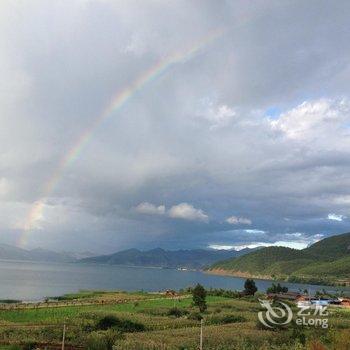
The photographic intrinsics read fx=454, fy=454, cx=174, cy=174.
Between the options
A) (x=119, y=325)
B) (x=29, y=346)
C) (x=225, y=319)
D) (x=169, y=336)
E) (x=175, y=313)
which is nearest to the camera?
(x=29, y=346)

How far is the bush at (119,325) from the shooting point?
39844mm

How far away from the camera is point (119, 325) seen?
40500mm

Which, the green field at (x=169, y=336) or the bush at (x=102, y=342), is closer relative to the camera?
the bush at (x=102, y=342)

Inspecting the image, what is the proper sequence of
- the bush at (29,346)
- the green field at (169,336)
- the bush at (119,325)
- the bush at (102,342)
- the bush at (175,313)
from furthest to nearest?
the bush at (175,313) < the bush at (119,325) < the green field at (169,336) < the bush at (29,346) < the bush at (102,342)

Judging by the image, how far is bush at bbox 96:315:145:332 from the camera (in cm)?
3984

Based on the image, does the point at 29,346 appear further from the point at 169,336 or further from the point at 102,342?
the point at 169,336

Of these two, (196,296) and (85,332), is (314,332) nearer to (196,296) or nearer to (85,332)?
(85,332)

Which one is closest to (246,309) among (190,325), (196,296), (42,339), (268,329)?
(196,296)

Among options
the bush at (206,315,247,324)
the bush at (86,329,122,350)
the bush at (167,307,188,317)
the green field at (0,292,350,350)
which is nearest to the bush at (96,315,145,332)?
the green field at (0,292,350,350)

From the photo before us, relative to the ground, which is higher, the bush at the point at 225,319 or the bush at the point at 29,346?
the bush at the point at 29,346

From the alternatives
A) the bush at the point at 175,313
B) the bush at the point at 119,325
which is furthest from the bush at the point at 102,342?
the bush at the point at 175,313

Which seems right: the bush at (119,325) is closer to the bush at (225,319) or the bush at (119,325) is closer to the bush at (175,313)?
the bush at (225,319)

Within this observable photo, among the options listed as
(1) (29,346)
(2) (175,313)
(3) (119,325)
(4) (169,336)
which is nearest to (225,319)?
(2) (175,313)

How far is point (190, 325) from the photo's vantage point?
46219 millimetres
